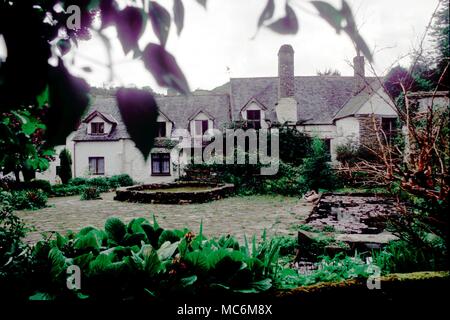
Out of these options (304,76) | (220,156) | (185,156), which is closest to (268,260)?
(220,156)

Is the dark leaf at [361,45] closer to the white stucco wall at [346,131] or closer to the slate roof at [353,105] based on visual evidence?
the white stucco wall at [346,131]

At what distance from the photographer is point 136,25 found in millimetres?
923

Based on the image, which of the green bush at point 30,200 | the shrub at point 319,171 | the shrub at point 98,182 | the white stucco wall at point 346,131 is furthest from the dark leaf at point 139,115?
the shrub at point 98,182

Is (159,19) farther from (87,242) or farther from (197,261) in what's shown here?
(87,242)

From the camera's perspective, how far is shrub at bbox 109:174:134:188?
926 inches

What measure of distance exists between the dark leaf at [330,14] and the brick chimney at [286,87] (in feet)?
76.9

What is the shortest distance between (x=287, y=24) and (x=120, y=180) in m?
24.2

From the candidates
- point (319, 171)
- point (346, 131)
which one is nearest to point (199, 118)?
point (346, 131)

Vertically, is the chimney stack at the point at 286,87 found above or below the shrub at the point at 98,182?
above

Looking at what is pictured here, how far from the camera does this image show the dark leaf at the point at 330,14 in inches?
36.3

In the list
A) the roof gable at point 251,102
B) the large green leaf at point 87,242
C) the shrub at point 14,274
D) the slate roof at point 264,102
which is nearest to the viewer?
the shrub at point 14,274

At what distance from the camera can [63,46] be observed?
0.99 metres

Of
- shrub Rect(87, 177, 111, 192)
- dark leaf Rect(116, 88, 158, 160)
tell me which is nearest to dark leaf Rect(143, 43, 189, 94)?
dark leaf Rect(116, 88, 158, 160)
